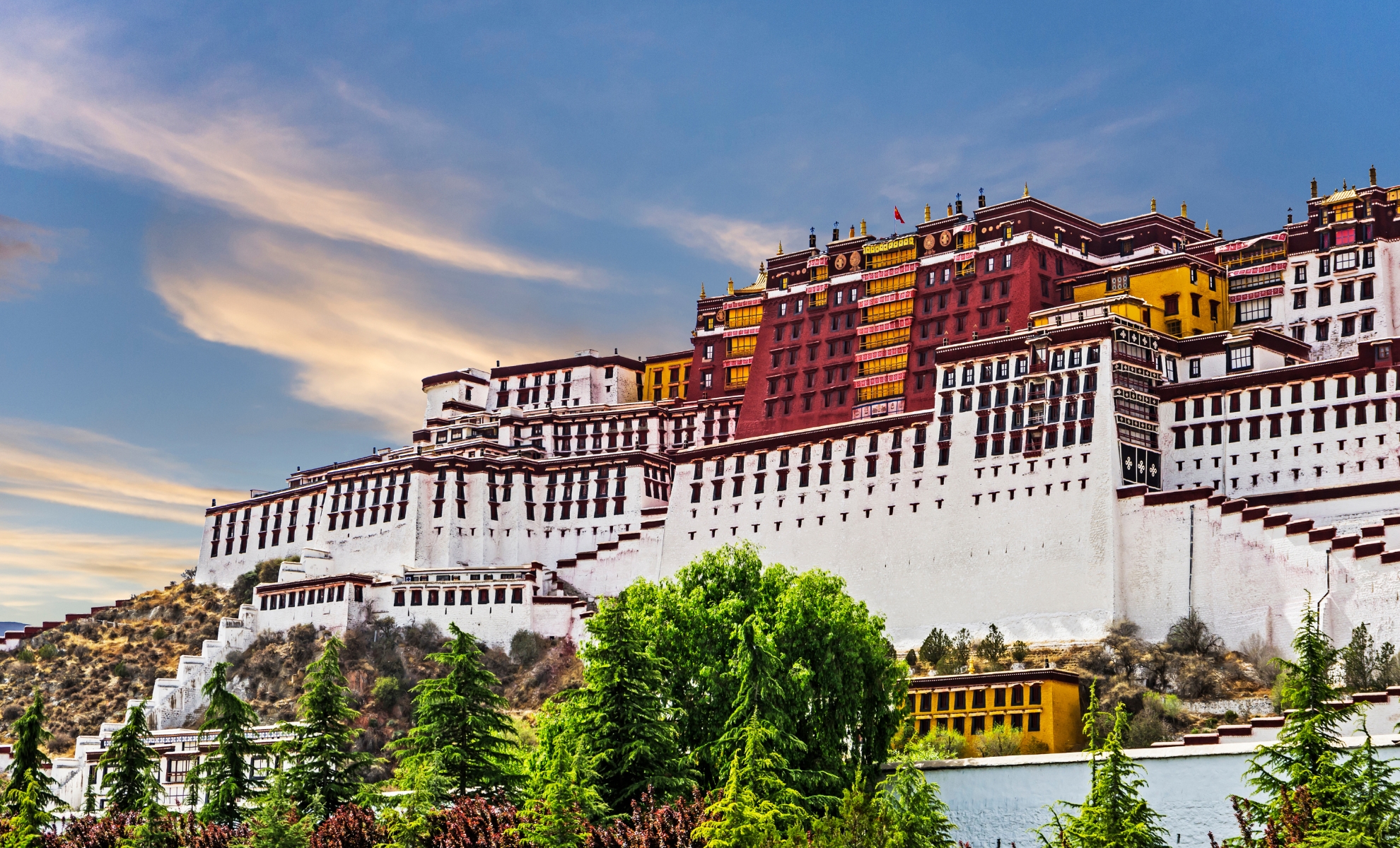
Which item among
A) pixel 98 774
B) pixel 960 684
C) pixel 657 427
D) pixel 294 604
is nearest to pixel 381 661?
pixel 294 604

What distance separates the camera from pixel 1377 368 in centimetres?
8256

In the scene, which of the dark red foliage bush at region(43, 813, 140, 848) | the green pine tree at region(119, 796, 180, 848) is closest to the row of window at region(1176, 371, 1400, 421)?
the dark red foliage bush at region(43, 813, 140, 848)

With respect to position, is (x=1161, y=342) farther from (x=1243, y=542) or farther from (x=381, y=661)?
(x=381, y=661)

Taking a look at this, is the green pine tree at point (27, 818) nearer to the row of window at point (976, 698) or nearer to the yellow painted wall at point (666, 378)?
the row of window at point (976, 698)

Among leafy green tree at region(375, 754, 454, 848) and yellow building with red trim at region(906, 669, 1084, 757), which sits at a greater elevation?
yellow building with red trim at region(906, 669, 1084, 757)

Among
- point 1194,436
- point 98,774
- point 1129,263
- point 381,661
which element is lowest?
point 98,774

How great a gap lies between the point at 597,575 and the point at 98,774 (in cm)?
2898

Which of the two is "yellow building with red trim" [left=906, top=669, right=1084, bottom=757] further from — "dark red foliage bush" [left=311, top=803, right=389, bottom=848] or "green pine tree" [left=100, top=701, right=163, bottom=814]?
"dark red foliage bush" [left=311, top=803, right=389, bottom=848]

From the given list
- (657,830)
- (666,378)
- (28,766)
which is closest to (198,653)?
(666,378)

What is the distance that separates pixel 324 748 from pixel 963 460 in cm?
4934

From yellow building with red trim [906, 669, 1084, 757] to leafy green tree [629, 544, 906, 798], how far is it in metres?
13.6

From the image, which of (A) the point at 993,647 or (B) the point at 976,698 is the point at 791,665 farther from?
(A) the point at 993,647

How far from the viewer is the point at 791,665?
178ft

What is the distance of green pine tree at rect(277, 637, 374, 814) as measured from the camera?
153 feet
